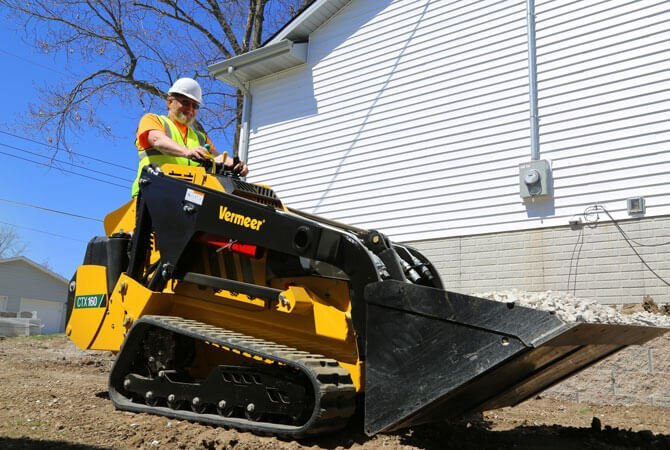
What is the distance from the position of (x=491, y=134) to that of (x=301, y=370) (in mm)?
6826

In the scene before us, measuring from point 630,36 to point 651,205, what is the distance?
2.46 metres

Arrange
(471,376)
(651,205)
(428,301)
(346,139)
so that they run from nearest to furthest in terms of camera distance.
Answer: (471,376)
(428,301)
(651,205)
(346,139)

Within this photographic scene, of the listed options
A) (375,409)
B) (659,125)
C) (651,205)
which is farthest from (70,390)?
(659,125)

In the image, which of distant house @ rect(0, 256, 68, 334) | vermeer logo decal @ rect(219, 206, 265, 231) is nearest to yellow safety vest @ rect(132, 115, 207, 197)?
vermeer logo decal @ rect(219, 206, 265, 231)

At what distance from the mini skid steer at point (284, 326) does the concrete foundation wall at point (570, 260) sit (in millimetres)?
4149

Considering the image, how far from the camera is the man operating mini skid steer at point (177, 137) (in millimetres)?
4809

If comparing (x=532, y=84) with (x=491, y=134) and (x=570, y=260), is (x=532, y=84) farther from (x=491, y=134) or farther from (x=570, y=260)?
(x=570, y=260)

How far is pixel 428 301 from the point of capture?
3195 millimetres

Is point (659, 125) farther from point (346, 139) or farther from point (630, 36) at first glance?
point (346, 139)

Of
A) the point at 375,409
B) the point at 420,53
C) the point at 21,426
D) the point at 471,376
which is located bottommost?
the point at 21,426

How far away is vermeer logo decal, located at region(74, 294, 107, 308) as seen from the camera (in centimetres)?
500

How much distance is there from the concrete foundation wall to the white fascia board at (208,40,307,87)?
17.6 feet

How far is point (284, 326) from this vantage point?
13.2 ft

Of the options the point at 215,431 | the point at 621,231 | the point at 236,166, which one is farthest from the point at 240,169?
the point at 621,231
